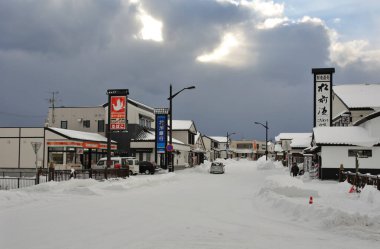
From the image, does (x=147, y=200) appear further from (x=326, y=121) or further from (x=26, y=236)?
(x=326, y=121)

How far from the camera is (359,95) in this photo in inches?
1730

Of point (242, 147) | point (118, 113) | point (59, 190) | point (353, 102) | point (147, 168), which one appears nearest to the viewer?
point (59, 190)

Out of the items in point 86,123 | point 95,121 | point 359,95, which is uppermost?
point 359,95

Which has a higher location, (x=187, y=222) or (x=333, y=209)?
(x=333, y=209)

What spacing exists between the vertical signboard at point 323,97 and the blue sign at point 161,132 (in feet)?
56.0

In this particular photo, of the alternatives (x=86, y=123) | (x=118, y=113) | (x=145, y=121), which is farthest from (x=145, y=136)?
(x=118, y=113)

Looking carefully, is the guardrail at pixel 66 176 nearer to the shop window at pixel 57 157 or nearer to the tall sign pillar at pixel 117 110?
the tall sign pillar at pixel 117 110

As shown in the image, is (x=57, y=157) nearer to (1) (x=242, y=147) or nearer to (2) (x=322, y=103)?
(2) (x=322, y=103)

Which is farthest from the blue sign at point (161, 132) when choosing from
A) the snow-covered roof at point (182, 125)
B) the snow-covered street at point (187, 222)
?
the snow-covered street at point (187, 222)

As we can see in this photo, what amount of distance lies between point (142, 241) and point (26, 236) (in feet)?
9.15

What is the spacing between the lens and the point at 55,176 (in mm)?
25750

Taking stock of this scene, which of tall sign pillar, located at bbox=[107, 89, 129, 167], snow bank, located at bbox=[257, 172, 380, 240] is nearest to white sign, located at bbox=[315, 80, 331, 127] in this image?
tall sign pillar, located at bbox=[107, 89, 129, 167]

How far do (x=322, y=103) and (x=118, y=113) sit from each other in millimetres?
19719

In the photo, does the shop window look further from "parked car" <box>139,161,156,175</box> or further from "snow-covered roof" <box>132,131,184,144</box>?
"snow-covered roof" <box>132,131,184,144</box>
